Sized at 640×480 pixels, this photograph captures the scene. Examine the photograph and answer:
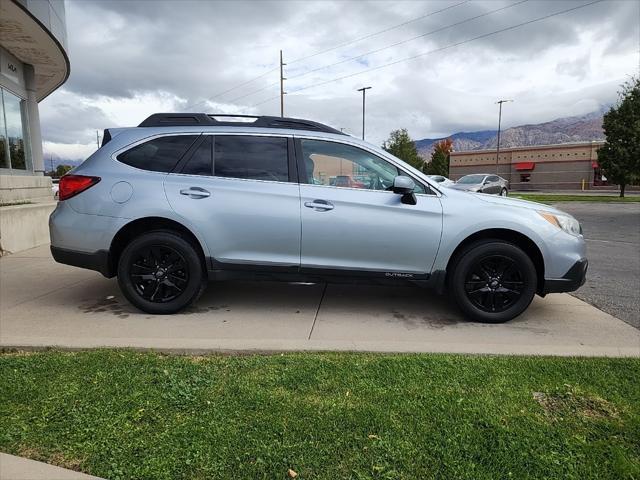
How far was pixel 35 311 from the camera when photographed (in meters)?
4.68

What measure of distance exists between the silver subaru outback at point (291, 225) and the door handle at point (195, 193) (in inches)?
0.5

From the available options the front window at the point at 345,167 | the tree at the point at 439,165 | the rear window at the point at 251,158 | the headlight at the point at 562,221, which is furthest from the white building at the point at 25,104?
the tree at the point at 439,165

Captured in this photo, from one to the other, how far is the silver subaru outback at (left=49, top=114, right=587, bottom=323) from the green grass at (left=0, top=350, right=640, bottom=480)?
111 cm

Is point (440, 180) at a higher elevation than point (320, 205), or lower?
higher

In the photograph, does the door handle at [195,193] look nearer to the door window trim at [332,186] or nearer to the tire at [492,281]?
the door window trim at [332,186]

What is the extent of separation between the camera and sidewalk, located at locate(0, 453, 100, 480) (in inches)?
84.4

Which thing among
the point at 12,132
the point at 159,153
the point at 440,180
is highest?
the point at 12,132

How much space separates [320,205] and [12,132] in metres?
12.0

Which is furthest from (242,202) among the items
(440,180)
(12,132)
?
(12,132)

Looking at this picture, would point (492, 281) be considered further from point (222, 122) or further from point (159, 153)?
point (159, 153)

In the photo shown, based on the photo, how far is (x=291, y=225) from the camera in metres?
4.41

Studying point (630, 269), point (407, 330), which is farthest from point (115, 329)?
point (630, 269)

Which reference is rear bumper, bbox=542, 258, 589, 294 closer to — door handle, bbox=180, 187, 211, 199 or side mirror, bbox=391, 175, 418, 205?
side mirror, bbox=391, 175, 418, 205

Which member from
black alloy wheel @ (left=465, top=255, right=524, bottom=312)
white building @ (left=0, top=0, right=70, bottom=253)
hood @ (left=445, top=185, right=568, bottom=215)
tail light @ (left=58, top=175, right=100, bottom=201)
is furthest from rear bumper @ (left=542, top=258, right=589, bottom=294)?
white building @ (left=0, top=0, right=70, bottom=253)
